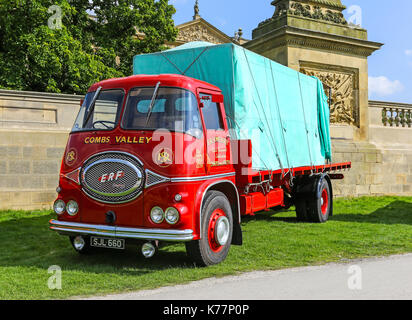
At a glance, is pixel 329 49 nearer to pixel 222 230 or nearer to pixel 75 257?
pixel 222 230

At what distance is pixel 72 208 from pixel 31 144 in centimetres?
645

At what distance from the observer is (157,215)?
580 cm

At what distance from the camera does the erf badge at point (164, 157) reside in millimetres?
5852

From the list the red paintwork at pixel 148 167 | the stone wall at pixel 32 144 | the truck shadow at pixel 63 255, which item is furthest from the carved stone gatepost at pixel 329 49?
the red paintwork at pixel 148 167

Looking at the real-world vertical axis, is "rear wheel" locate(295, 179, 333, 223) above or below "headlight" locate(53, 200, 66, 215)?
below

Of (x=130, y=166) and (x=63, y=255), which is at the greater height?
(x=130, y=166)

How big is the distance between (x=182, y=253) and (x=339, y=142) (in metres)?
9.87

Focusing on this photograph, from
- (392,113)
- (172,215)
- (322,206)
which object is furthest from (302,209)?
(392,113)

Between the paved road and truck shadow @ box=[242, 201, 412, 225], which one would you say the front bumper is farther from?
truck shadow @ box=[242, 201, 412, 225]

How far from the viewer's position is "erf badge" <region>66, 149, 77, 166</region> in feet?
20.8

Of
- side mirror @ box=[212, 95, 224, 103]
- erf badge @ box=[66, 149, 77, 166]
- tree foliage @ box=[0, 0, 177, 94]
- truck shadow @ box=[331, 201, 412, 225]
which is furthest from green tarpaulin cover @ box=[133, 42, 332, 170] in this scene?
tree foliage @ box=[0, 0, 177, 94]

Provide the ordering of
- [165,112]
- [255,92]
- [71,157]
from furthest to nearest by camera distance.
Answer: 1. [255,92]
2. [71,157]
3. [165,112]

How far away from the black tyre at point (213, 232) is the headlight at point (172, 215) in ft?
1.49

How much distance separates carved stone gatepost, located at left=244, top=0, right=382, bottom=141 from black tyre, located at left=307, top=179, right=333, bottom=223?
4.77 metres
